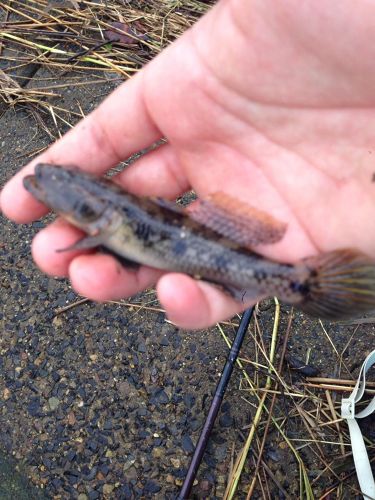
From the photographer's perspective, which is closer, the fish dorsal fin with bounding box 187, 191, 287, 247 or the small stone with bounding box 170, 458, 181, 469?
the fish dorsal fin with bounding box 187, 191, 287, 247

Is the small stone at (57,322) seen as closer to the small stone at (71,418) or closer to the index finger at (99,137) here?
the small stone at (71,418)

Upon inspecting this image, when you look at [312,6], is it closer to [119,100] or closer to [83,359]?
[119,100]

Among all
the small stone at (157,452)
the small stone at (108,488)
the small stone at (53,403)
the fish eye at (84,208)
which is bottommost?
the small stone at (108,488)

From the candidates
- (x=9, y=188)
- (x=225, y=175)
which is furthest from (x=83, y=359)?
(x=225, y=175)

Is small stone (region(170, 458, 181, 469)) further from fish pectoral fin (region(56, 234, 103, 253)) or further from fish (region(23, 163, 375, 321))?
fish pectoral fin (region(56, 234, 103, 253))

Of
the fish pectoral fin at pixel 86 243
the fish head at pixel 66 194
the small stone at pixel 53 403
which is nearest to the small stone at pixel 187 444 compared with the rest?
the small stone at pixel 53 403

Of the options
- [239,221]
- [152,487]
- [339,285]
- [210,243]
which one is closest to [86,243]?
[210,243]

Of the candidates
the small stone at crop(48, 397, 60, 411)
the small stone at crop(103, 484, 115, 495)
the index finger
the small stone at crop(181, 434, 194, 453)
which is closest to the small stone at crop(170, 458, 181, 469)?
the small stone at crop(181, 434, 194, 453)
